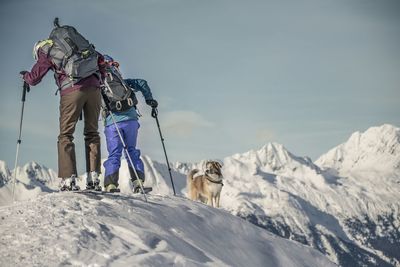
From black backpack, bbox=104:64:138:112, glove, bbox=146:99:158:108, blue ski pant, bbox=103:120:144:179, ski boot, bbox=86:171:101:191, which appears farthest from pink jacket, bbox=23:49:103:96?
glove, bbox=146:99:158:108

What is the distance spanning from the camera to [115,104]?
1211 centimetres

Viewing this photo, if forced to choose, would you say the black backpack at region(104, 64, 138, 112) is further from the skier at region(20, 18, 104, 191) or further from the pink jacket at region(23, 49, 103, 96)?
the pink jacket at region(23, 49, 103, 96)

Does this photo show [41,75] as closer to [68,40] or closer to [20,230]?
[68,40]

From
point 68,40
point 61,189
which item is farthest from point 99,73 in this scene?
point 61,189

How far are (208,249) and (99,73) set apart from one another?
183 inches

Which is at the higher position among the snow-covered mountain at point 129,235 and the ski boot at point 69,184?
the ski boot at point 69,184

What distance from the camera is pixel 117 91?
476 inches

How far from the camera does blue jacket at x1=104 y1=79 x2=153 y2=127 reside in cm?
1224

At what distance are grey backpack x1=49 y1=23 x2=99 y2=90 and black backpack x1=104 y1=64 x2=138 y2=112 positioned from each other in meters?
1.77

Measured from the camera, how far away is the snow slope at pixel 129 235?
6617 mm

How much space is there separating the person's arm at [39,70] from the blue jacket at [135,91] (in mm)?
2413

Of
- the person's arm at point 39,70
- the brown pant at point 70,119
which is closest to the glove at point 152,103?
the brown pant at point 70,119

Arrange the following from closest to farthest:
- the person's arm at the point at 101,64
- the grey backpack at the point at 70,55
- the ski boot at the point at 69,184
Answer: the grey backpack at the point at 70,55 → the ski boot at the point at 69,184 → the person's arm at the point at 101,64

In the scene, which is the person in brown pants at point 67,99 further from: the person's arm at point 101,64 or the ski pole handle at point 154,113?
the ski pole handle at point 154,113
